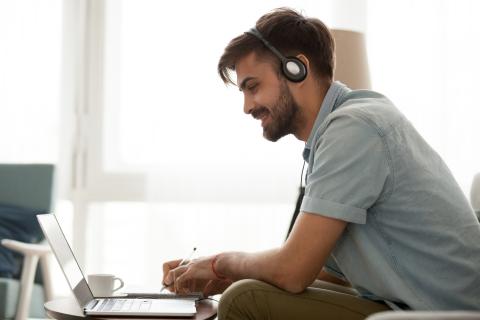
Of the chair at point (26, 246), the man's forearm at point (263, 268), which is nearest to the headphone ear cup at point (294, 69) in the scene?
the man's forearm at point (263, 268)

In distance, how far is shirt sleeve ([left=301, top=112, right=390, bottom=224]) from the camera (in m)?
1.29

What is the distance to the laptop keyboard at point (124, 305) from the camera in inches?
56.3

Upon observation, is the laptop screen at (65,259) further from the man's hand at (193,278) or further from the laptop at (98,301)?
the man's hand at (193,278)

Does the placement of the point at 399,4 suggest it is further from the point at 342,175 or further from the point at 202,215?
the point at 342,175

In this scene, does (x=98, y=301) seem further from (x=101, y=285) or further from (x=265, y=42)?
(x=265, y=42)

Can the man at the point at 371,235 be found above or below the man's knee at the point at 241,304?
above

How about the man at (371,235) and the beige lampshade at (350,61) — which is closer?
the man at (371,235)

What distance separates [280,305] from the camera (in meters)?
1.33

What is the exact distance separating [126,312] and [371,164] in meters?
0.56

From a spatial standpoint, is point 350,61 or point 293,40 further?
point 350,61

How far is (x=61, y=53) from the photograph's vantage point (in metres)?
3.55

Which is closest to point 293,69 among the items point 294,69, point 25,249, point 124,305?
point 294,69

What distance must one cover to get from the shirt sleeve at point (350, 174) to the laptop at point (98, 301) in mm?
365

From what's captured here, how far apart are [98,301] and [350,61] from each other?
1.39m
